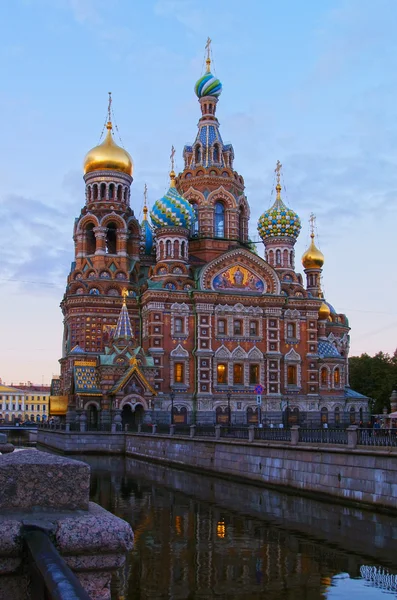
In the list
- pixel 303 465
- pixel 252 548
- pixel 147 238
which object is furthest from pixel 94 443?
pixel 252 548

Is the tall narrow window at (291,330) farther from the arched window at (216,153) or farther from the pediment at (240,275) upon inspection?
the arched window at (216,153)

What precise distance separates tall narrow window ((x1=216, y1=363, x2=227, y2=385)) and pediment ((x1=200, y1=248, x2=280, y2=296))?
17.0 feet

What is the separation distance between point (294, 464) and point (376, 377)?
156 feet

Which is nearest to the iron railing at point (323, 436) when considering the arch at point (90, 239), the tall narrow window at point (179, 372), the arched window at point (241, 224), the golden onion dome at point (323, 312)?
the tall narrow window at point (179, 372)

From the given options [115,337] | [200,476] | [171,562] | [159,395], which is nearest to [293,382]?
[159,395]

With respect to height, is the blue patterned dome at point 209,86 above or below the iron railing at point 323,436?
above

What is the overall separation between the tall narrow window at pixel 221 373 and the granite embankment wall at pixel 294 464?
10330 millimetres

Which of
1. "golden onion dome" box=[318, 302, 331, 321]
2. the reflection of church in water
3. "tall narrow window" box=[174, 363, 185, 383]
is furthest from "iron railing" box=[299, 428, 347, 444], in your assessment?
"golden onion dome" box=[318, 302, 331, 321]

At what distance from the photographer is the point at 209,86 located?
5675cm

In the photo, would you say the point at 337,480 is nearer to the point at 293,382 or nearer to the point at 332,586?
the point at 332,586

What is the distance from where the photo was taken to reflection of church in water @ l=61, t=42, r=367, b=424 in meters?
46.8

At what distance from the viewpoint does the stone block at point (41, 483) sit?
346 centimetres

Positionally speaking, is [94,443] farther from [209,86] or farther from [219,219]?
[209,86]

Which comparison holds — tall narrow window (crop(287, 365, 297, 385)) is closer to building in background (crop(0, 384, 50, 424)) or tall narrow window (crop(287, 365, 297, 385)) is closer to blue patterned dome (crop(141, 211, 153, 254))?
blue patterned dome (crop(141, 211, 153, 254))
